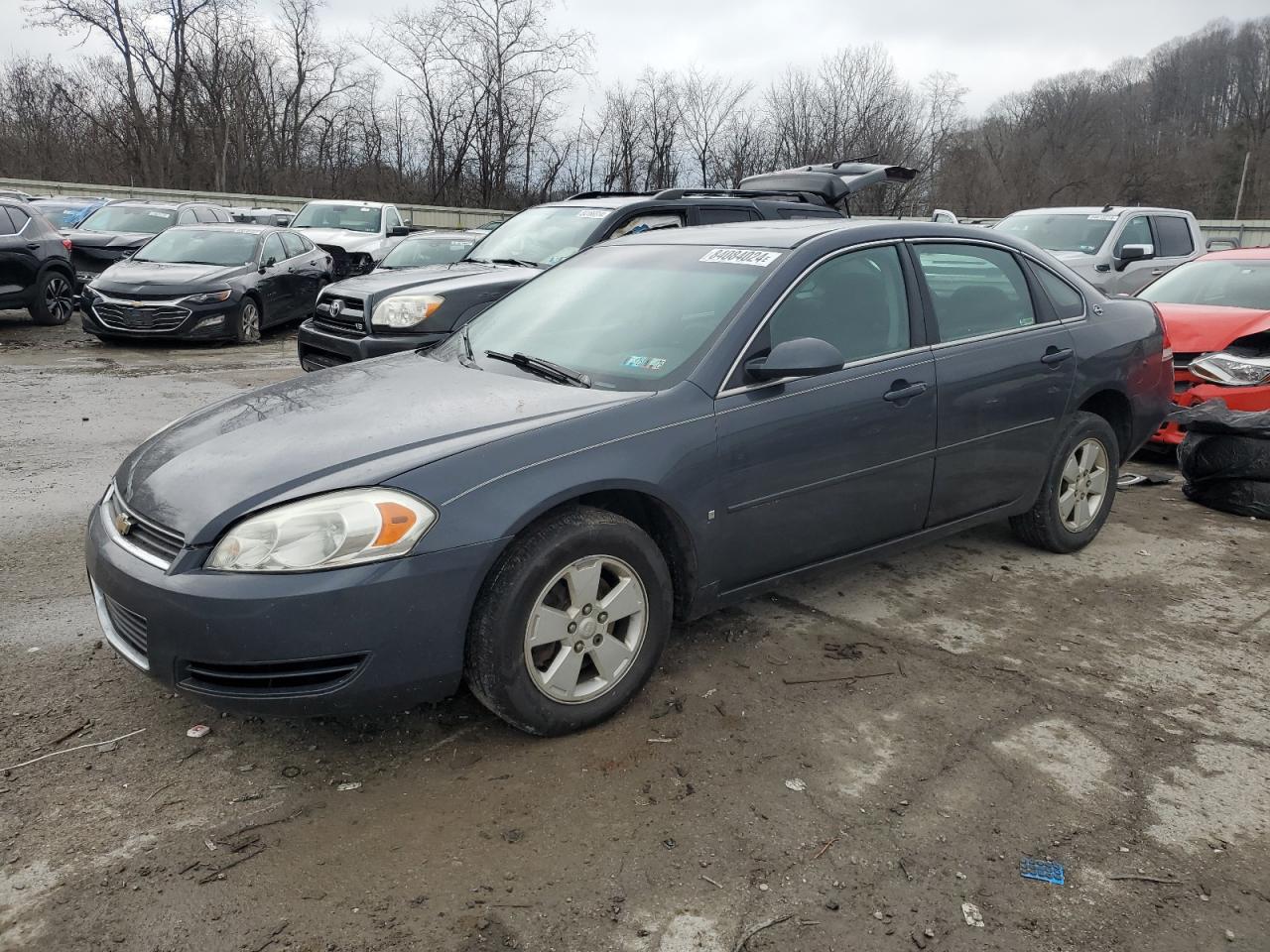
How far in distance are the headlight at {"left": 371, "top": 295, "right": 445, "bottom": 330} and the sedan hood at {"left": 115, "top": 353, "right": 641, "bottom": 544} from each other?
4.02m

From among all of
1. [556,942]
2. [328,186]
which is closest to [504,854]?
[556,942]

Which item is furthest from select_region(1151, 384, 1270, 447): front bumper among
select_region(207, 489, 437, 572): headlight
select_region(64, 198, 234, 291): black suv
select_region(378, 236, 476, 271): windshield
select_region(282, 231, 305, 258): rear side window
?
select_region(64, 198, 234, 291): black suv

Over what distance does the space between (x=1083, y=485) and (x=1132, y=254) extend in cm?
764

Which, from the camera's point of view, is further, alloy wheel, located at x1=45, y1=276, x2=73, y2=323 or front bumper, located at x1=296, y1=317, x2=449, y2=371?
alloy wheel, located at x1=45, y1=276, x2=73, y2=323

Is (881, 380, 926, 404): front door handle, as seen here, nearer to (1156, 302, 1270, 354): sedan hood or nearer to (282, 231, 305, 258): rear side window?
(1156, 302, 1270, 354): sedan hood

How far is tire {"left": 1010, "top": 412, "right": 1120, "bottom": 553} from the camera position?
479 centimetres

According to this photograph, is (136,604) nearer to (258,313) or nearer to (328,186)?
(258,313)

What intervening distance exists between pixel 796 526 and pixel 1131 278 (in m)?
10.1

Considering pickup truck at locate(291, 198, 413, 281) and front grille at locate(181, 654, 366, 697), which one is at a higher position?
pickup truck at locate(291, 198, 413, 281)

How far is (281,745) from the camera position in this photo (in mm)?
3078

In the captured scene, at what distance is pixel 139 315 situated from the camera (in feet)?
37.4

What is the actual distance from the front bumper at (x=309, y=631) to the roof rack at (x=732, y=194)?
20.3ft

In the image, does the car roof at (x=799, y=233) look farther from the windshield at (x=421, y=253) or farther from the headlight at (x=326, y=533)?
the windshield at (x=421, y=253)

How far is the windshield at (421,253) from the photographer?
11867mm
